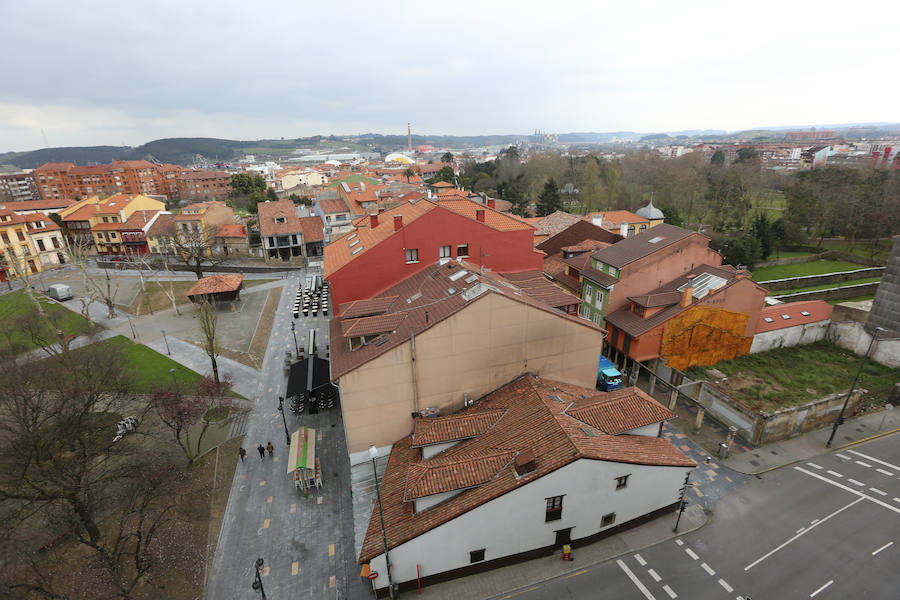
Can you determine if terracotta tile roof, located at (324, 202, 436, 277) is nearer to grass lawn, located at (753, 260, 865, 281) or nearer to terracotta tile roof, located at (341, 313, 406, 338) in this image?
terracotta tile roof, located at (341, 313, 406, 338)

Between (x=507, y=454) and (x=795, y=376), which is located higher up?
(x=507, y=454)

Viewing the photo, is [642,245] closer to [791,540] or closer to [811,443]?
[811,443]

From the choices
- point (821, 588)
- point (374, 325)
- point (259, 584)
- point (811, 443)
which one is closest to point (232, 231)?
point (374, 325)

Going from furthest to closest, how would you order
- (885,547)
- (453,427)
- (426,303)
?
(426,303), (453,427), (885,547)

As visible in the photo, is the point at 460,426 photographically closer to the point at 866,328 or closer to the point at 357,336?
the point at 357,336

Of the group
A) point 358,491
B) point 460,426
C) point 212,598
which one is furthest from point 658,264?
point 212,598

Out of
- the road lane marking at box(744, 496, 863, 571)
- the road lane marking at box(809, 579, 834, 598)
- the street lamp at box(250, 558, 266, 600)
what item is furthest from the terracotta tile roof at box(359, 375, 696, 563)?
the road lane marking at box(809, 579, 834, 598)
